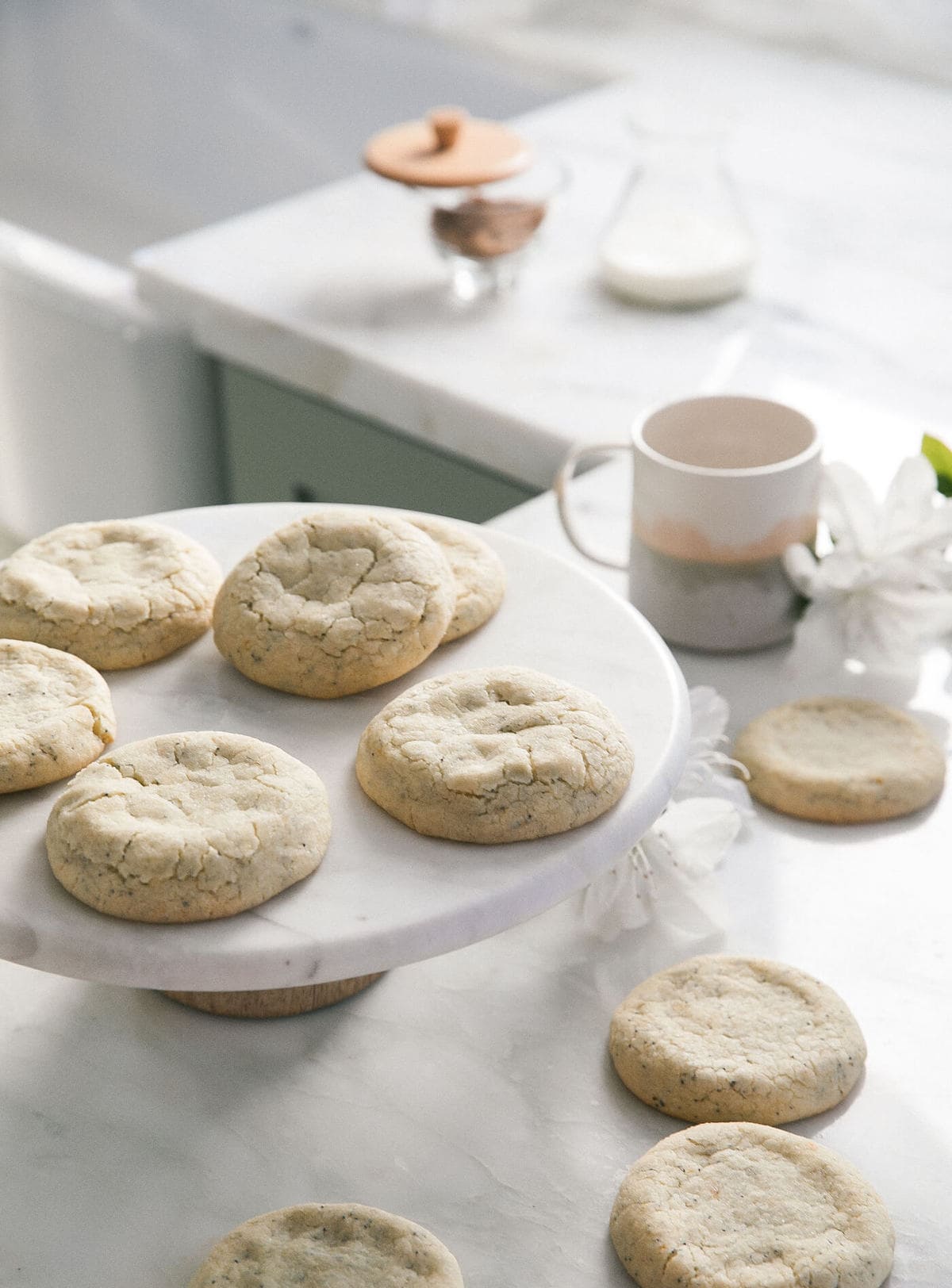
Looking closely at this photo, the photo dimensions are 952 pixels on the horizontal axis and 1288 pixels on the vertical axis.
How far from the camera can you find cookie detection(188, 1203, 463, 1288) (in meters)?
0.56

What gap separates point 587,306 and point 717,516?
0.62 metres

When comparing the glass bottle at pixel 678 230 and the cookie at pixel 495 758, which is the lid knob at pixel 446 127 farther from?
the cookie at pixel 495 758

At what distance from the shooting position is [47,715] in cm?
63

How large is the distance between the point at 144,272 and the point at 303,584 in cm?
95

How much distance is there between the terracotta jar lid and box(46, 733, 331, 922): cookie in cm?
92

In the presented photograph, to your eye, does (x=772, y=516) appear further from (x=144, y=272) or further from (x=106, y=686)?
(x=144, y=272)

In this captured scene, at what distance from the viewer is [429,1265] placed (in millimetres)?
568

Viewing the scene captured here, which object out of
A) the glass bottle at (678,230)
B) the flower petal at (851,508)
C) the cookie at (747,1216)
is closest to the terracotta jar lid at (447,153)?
the glass bottle at (678,230)

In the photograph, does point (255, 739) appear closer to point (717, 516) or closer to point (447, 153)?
point (717, 516)

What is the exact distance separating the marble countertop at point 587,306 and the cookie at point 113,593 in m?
0.56

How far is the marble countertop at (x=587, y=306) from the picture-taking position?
4.32ft

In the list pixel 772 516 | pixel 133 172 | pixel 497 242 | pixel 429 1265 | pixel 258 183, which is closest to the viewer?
pixel 429 1265

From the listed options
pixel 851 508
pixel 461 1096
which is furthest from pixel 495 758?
pixel 851 508

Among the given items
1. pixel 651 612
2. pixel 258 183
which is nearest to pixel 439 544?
pixel 651 612
